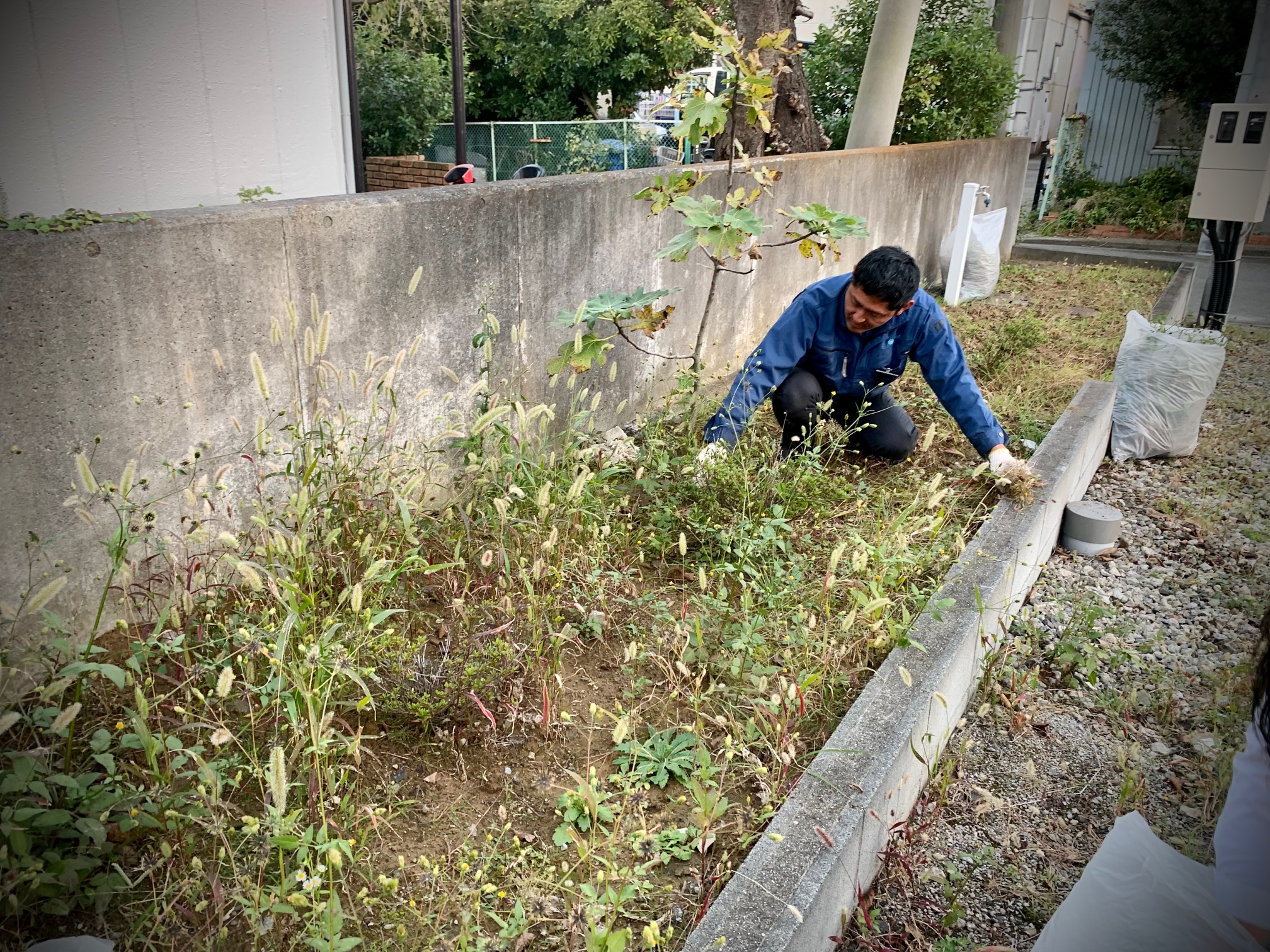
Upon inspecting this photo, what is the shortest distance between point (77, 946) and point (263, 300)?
1.81 metres

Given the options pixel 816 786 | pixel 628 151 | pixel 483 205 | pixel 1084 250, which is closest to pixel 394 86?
pixel 628 151

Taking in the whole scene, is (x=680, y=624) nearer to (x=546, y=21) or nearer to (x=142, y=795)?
(x=142, y=795)

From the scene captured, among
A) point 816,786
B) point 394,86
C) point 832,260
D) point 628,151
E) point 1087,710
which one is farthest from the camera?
point 628,151

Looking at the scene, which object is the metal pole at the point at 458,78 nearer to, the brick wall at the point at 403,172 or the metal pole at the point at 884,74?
the brick wall at the point at 403,172

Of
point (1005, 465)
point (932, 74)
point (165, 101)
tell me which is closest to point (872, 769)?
point (1005, 465)

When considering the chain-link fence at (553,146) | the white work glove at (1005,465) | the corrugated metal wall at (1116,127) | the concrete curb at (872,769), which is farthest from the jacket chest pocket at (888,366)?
the corrugated metal wall at (1116,127)

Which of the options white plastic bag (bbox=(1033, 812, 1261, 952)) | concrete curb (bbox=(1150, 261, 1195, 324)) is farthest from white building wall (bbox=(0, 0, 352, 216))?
concrete curb (bbox=(1150, 261, 1195, 324))

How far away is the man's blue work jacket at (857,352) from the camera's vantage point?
12.8 ft

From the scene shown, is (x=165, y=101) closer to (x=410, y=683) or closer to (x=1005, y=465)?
(x=410, y=683)

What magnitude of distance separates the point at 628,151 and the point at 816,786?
51.2ft

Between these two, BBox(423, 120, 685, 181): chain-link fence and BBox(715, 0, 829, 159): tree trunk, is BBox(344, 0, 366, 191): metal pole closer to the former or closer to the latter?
BBox(715, 0, 829, 159): tree trunk

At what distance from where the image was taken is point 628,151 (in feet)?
53.6

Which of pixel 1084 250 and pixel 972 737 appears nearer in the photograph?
pixel 972 737

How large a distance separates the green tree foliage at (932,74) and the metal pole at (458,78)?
3.76m
